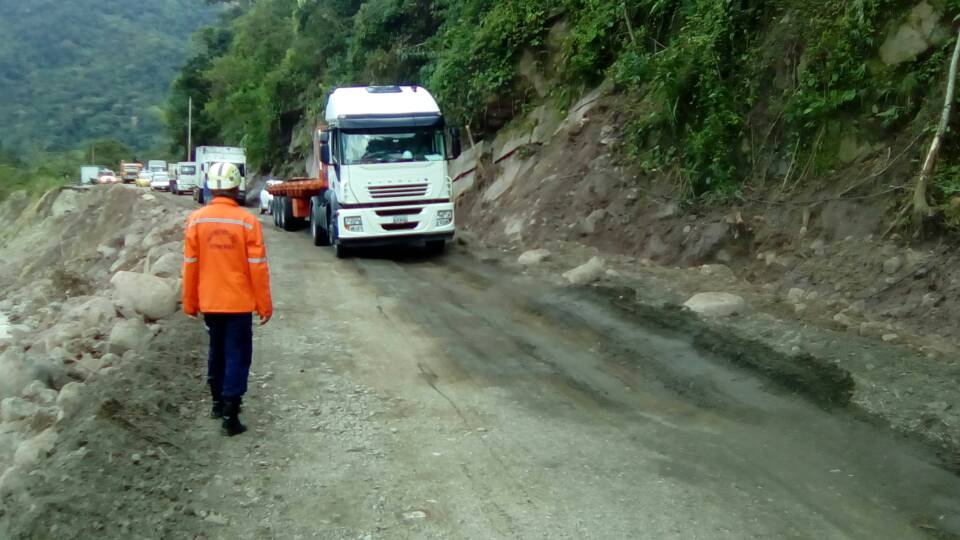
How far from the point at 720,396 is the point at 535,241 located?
362 inches

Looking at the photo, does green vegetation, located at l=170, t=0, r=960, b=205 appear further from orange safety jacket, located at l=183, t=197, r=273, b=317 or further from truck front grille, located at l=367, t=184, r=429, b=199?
orange safety jacket, located at l=183, t=197, r=273, b=317

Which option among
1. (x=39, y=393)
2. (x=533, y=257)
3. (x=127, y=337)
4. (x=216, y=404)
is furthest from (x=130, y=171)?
(x=216, y=404)

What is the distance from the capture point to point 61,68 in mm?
111688

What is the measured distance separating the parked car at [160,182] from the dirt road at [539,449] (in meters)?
54.4

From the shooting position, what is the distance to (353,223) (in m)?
16.5

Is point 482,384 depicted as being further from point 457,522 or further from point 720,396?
point 457,522

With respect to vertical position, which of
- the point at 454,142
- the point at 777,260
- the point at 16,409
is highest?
the point at 454,142

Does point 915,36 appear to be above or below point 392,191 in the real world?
above

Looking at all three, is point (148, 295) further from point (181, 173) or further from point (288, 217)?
point (181, 173)

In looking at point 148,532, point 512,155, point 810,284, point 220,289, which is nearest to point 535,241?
point 512,155

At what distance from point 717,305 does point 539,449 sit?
4.87 meters

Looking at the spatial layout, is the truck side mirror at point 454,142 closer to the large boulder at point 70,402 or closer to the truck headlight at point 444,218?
the truck headlight at point 444,218

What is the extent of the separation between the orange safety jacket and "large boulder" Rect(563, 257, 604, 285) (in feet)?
23.6

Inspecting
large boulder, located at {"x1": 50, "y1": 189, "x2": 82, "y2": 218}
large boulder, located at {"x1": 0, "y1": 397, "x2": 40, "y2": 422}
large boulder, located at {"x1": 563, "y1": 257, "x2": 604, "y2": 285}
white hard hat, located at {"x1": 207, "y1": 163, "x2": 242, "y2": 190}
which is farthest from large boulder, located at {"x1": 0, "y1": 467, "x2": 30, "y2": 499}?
large boulder, located at {"x1": 50, "y1": 189, "x2": 82, "y2": 218}
